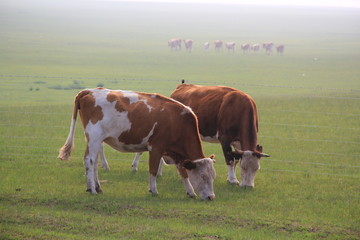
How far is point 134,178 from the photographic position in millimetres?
11906

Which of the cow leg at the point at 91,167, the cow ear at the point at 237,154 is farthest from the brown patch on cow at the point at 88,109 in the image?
the cow ear at the point at 237,154

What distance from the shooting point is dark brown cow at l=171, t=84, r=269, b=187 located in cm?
1127

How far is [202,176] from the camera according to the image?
1033 cm

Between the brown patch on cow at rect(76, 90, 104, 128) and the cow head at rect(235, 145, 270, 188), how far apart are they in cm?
262

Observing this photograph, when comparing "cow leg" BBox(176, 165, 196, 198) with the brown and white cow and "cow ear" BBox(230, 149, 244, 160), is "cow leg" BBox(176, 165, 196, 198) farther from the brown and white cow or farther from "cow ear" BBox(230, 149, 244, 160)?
"cow ear" BBox(230, 149, 244, 160)

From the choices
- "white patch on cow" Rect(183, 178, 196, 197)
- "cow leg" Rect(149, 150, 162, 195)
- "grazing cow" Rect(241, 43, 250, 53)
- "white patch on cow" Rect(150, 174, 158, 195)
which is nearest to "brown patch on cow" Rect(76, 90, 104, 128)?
"cow leg" Rect(149, 150, 162, 195)

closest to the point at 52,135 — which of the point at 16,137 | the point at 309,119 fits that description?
the point at 16,137

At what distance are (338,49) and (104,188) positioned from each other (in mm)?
72812

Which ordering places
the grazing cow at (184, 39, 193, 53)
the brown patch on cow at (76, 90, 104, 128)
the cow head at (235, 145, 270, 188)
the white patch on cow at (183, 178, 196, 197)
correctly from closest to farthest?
the brown patch on cow at (76, 90, 104, 128) → the white patch on cow at (183, 178, 196, 197) → the cow head at (235, 145, 270, 188) → the grazing cow at (184, 39, 193, 53)

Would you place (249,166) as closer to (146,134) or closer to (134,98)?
(146,134)

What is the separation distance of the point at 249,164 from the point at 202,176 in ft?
4.08

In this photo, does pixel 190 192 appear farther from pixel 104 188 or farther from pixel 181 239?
pixel 181 239

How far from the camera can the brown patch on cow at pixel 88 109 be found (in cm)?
1045

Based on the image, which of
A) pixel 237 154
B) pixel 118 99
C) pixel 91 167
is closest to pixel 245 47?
pixel 237 154
